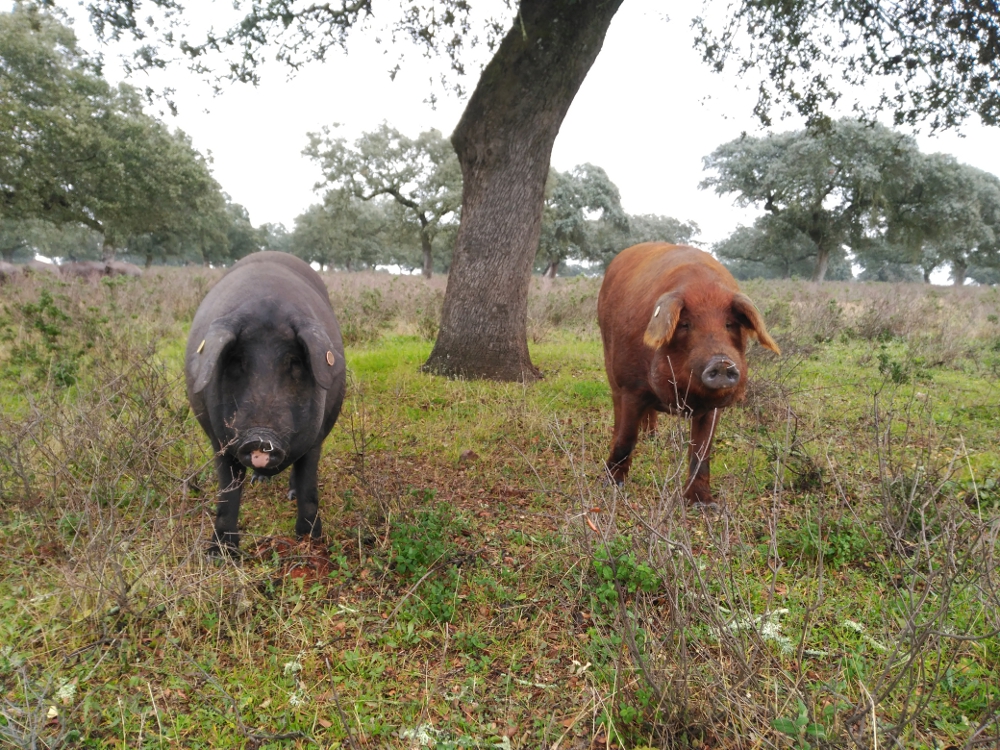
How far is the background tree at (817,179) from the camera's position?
28.1 m

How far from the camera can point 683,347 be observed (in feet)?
12.1

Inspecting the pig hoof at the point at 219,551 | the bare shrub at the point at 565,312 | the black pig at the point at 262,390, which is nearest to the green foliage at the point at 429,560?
the black pig at the point at 262,390

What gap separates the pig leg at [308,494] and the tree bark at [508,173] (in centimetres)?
390

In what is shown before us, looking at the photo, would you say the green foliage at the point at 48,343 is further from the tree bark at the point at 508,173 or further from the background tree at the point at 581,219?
the background tree at the point at 581,219

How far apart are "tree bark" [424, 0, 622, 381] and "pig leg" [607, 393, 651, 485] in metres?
2.94

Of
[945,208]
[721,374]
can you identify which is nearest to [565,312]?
[721,374]

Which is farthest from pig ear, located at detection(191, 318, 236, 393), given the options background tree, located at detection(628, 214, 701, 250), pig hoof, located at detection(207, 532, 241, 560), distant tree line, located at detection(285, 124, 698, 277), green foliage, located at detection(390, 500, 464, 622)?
background tree, located at detection(628, 214, 701, 250)

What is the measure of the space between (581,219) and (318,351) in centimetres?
4276

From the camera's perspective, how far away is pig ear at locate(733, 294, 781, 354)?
144 inches

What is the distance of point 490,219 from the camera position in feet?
23.9

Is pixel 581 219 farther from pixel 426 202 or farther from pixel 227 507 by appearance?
pixel 227 507

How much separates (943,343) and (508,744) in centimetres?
1072

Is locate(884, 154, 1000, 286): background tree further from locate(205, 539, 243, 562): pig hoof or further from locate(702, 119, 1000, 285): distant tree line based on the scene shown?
locate(205, 539, 243, 562): pig hoof

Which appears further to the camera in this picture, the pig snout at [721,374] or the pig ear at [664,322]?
the pig ear at [664,322]
